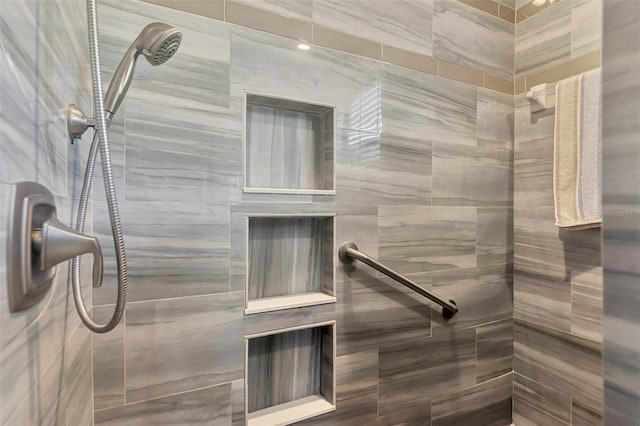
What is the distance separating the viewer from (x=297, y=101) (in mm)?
1187

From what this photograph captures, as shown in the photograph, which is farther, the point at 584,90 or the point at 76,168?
the point at 584,90

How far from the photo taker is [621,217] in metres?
0.33

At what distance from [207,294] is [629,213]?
3.35 ft

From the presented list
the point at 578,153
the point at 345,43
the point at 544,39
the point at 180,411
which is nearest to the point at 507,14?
the point at 544,39

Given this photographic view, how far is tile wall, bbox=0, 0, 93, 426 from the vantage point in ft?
1.48

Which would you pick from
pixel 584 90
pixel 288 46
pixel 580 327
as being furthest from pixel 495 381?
pixel 288 46

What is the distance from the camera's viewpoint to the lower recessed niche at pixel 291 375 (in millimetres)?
1209

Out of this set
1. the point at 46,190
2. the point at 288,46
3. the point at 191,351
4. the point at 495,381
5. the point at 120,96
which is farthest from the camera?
the point at 495,381

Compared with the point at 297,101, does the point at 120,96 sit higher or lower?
lower

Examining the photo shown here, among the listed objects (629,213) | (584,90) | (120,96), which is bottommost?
(629,213)

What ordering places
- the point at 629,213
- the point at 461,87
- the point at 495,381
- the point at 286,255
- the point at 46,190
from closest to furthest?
the point at 629,213 → the point at 46,190 → the point at 286,255 → the point at 461,87 → the point at 495,381

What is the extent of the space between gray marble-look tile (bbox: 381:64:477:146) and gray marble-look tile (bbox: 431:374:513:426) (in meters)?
1.19

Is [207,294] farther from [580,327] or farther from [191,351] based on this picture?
[580,327]

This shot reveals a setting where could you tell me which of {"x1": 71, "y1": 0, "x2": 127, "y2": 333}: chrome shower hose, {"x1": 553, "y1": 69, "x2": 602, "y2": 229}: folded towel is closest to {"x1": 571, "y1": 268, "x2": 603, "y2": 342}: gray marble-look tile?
{"x1": 553, "y1": 69, "x2": 602, "y2": 229}: folded towel
